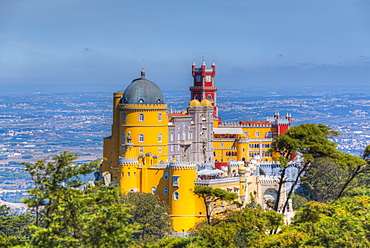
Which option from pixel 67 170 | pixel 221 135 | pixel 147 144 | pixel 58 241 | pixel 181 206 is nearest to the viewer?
pixel 58 241

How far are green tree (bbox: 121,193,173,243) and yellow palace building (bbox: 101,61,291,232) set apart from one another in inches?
90.3

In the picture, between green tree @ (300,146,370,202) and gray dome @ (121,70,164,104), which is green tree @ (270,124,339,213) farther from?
gray dome @ (121,70,164,104)

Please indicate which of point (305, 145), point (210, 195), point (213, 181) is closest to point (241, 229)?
Result: point (305, 145)

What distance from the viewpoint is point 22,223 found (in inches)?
3228

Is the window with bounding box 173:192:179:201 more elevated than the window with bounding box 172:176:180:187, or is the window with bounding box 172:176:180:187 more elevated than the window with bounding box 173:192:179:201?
the window with bounding box 172:176:180:187

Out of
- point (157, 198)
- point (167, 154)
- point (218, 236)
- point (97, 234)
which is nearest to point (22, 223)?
point (157, 198)

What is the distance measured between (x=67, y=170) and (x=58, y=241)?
544 centimetres

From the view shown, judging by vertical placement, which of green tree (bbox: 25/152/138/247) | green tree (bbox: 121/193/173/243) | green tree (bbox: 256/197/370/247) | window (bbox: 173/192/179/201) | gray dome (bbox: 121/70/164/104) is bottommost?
green tree (bbox: 121/193/173/243)

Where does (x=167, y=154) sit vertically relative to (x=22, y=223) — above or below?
above

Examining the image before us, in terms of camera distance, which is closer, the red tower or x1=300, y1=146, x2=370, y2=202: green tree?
x1=300, y1=146, x2=370, y2=202: green tree

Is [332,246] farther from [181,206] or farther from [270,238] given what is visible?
[181,206]

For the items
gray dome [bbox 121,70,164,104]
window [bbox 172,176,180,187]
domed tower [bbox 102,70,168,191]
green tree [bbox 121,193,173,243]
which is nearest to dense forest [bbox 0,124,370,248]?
green tree [bbox 121,193,173,243]

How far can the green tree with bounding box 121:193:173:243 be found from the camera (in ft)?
254

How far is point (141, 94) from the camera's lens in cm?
9481
